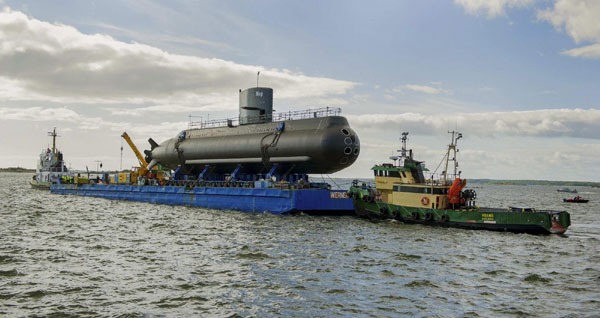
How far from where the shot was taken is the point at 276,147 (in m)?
43.0

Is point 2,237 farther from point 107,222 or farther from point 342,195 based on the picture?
point 342,195

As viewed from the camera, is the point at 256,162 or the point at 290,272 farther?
the point at 256,162

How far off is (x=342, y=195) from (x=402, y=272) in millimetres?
19915

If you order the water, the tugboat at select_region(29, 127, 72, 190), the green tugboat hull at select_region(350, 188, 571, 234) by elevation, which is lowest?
the water

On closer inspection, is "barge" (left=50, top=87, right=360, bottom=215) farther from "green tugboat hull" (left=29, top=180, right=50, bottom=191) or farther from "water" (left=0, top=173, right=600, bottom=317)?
"green tugboat hull" (left=29, top=180, right=50, bottom=191)

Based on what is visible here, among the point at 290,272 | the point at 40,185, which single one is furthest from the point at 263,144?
the point at 40,185

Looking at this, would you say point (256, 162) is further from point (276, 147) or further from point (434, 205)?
point (434, 205)

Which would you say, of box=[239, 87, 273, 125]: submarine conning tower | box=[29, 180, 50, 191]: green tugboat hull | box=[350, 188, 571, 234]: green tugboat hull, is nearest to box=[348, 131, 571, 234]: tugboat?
box=[350, 188, 571, 234]: green tugboat hull

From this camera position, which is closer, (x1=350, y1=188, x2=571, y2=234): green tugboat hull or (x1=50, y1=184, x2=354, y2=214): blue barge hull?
(x1=350, y1=188, x2=571, y2=234): green tugboat hull

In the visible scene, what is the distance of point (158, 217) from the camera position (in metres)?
38.4

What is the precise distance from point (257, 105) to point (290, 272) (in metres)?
33.3

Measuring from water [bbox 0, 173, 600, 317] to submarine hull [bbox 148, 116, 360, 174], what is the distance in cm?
994

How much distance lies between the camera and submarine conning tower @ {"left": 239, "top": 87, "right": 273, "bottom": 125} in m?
49.6

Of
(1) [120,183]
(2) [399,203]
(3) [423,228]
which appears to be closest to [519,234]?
(3) [423,228]
